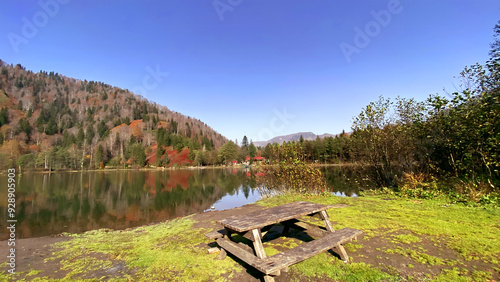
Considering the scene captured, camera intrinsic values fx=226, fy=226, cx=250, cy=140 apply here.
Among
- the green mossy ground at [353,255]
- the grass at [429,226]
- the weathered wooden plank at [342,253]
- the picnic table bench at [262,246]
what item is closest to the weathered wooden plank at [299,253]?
the picnic table bench at [262,246]

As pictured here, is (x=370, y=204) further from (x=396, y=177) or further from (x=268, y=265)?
(x=268, y=265)

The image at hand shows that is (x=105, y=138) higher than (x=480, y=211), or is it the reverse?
(x=105, y=138)

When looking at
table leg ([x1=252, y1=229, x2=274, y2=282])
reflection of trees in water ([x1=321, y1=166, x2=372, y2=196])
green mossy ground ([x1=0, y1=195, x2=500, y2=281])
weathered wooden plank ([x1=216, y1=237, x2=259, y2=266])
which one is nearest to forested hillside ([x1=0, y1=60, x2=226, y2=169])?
reflection of trees in water ([x1=321, y1=166, x2=372, y2=196])

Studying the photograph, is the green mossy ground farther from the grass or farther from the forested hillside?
the forested hillside

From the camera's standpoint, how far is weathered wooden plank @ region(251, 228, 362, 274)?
294 cm

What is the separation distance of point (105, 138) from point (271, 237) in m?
122

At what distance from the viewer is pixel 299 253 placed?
10.9 ft

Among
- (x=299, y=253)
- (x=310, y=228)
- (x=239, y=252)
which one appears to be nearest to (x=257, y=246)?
(x=239, y=252)

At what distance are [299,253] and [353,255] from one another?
1.43 meters

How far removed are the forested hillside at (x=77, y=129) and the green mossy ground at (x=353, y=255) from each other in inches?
2924

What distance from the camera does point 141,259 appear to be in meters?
4.57

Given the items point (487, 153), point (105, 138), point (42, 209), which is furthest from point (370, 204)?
point (105, 138)

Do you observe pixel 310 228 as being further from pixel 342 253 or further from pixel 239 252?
pixel 239 252

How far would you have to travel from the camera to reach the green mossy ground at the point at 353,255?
3475 mm
